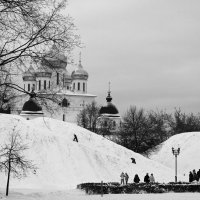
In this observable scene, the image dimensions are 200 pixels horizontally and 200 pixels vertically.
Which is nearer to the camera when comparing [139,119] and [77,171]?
[77,171]

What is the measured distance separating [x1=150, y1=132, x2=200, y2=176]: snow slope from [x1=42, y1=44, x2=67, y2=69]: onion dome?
125 ft

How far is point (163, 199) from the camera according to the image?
23.4 m

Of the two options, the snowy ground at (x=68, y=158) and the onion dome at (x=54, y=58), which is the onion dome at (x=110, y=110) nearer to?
the snowy ground at (x=68, y=158)

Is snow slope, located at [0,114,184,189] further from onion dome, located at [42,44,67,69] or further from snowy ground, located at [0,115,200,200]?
onion dome, located at [42,44,67,69]

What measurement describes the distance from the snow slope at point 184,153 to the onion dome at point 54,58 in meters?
38.1

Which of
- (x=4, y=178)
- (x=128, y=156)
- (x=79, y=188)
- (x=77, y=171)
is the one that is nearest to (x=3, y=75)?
(x=79, y=188)

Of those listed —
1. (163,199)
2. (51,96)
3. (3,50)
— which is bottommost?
(163,199)

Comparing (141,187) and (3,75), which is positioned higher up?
(3,75)

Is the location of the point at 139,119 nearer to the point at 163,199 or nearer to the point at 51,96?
the point at 163,199

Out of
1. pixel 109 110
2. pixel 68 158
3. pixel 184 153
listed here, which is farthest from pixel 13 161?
pixel 109 110

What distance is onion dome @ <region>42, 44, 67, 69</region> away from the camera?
1808cm

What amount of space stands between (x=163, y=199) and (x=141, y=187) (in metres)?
5.15

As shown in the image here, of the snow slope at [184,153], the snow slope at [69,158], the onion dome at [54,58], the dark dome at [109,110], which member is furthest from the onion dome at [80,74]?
the onion dome at [54,58]

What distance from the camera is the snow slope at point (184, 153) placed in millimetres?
55900
